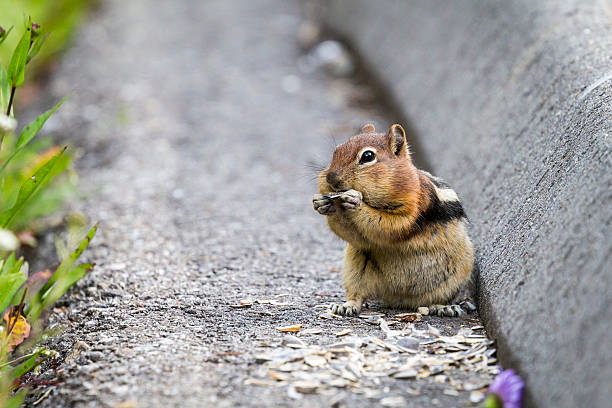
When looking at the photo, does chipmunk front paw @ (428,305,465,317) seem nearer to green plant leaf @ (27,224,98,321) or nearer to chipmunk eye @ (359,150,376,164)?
chipmunk eye @ (359,150,376,164)

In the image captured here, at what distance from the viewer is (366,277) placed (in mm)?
3570

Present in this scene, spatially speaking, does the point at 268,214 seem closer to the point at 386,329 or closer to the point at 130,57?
the point at 386,329

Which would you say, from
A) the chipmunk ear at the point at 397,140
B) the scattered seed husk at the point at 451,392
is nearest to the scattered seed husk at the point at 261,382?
the scattered seed husk at the point at 451,392

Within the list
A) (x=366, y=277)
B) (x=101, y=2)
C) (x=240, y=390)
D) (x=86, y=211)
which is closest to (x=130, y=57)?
(x=101, y=2)

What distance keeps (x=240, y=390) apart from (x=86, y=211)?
3170 mm

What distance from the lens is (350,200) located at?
10.5 feet

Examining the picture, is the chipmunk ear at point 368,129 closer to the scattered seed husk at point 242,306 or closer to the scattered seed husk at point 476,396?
the scattered seed husk at point 242,306

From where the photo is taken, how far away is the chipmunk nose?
130 inches

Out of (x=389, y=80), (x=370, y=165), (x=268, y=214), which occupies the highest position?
(x=370, y=165)

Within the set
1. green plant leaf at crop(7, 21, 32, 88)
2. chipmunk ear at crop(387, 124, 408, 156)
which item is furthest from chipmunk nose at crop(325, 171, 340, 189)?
green plant leaf at crop(7, 21, 32, 88)

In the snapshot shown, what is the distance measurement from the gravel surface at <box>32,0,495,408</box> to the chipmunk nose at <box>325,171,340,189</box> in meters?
0.68

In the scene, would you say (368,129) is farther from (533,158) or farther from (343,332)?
(343,332)

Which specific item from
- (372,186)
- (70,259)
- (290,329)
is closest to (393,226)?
(372,186)

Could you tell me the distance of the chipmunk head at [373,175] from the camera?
10.8ft
